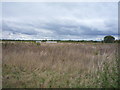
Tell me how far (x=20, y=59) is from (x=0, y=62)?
71 centimetres

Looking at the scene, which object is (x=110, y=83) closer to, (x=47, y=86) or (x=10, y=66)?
(x=47, y=86)

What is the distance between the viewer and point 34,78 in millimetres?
2797

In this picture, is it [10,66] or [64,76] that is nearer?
[64,76]

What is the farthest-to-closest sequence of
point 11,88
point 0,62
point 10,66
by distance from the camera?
point 0,62 < point 10,66 < point 11,88

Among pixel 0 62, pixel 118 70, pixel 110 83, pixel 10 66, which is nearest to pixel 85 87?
pixel 110 83

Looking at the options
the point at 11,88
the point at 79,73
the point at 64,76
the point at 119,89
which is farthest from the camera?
the point at 79,73

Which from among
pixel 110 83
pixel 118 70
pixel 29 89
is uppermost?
pixel 118 70

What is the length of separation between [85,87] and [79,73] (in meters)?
0.81

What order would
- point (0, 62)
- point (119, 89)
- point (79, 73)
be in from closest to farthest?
1. point (119, 89)
2. point (79, 73)
3. point (0, 62)

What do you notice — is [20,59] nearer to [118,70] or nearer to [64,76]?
[64,76]

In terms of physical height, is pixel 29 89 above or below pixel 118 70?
below

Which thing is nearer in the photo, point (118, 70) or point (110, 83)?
point (110, 83)

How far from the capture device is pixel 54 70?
3.29m

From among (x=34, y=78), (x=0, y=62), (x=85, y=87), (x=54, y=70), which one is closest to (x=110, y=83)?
(x=85, y=87)
